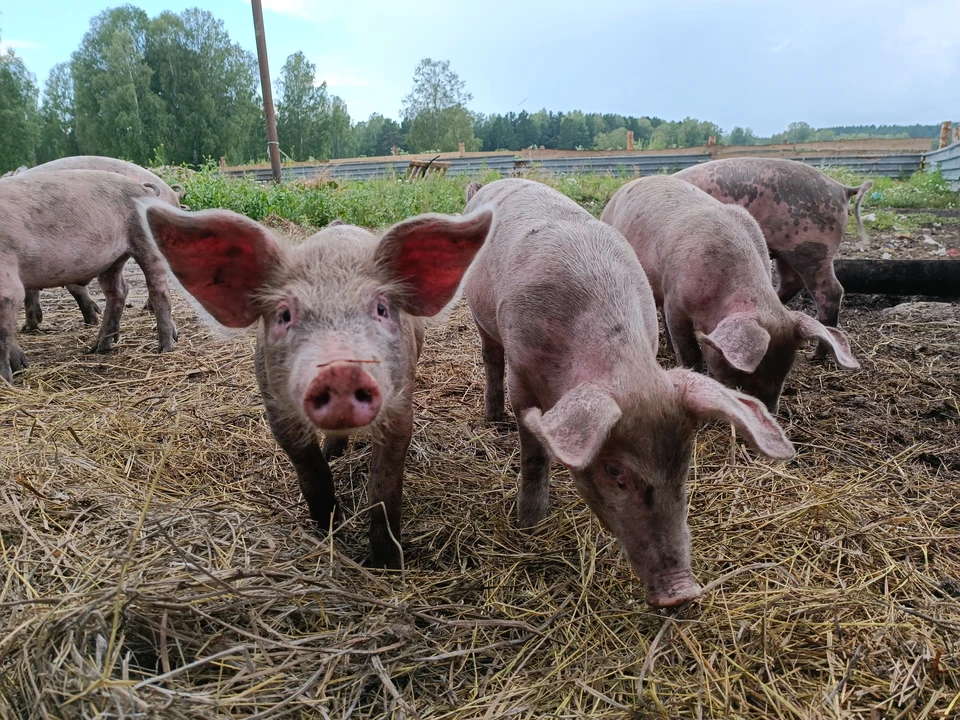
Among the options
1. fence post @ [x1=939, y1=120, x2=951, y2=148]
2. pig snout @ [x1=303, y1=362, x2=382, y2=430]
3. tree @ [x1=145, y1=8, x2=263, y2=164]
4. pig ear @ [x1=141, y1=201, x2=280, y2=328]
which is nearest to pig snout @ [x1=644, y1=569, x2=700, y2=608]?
pig snout @ [x1=303, y1=362, x2=382, y2=430]

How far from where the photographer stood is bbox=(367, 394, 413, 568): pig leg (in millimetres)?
2633

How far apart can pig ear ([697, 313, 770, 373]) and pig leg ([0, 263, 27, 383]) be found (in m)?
4.73

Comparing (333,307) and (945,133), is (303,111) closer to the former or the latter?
(945,133)

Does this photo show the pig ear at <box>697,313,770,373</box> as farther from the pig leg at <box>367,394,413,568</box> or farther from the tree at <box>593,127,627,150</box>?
the tree at <box>593,127,627,150</box>

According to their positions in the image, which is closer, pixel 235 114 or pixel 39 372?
pixel 39 372

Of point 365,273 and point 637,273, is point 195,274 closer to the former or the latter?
point 365,273

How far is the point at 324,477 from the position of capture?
111 inches

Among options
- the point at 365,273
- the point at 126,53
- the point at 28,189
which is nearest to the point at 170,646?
the point at 365,273

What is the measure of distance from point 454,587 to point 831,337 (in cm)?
223

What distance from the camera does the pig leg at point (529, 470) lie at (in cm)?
288

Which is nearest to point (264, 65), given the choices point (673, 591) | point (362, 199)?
point (362, 199)

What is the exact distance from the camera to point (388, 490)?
2703mm

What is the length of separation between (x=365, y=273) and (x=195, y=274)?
1.96 feet

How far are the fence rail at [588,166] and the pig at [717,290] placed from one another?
13125 mm
